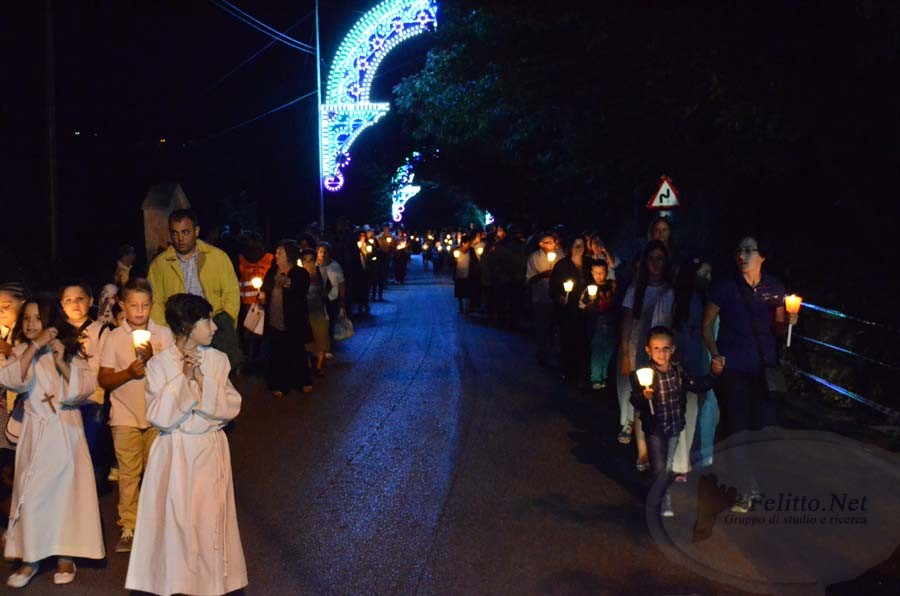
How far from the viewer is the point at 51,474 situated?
5875 millimetres

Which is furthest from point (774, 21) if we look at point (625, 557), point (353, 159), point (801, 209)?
point (353, 159)

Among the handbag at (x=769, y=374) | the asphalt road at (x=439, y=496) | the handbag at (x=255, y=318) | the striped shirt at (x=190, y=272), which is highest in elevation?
the striped shirt at (x=190, y=272)

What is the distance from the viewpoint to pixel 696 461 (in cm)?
870

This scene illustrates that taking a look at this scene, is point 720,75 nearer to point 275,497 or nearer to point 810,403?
point 810,403

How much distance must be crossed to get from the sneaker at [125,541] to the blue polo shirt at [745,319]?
412cm

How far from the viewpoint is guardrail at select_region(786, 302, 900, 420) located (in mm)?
9391

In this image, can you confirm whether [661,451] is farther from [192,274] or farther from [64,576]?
[64,576]

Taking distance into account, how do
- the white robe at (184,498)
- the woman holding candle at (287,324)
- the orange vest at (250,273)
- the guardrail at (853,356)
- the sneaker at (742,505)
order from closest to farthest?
the white robe at (184,498), the sneaker at (742,505), the guardrail at (853,356), the woman holding candle at (287,324), the orange vest at (250,273)

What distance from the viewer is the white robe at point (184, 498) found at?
17.1ft

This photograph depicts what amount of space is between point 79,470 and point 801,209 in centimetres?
1244

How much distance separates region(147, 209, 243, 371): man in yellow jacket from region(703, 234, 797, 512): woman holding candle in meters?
3.66

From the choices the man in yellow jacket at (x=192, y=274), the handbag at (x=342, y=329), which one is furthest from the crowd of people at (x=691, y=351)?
the handbag at (x=342, y=329)

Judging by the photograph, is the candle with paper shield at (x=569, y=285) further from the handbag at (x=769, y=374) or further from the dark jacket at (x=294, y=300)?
the handbag at (x=769, y=374)

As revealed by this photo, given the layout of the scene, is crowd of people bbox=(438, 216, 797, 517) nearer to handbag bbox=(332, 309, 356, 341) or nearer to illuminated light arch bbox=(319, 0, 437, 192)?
handbag bbox=(332, 309, 356, 341)
